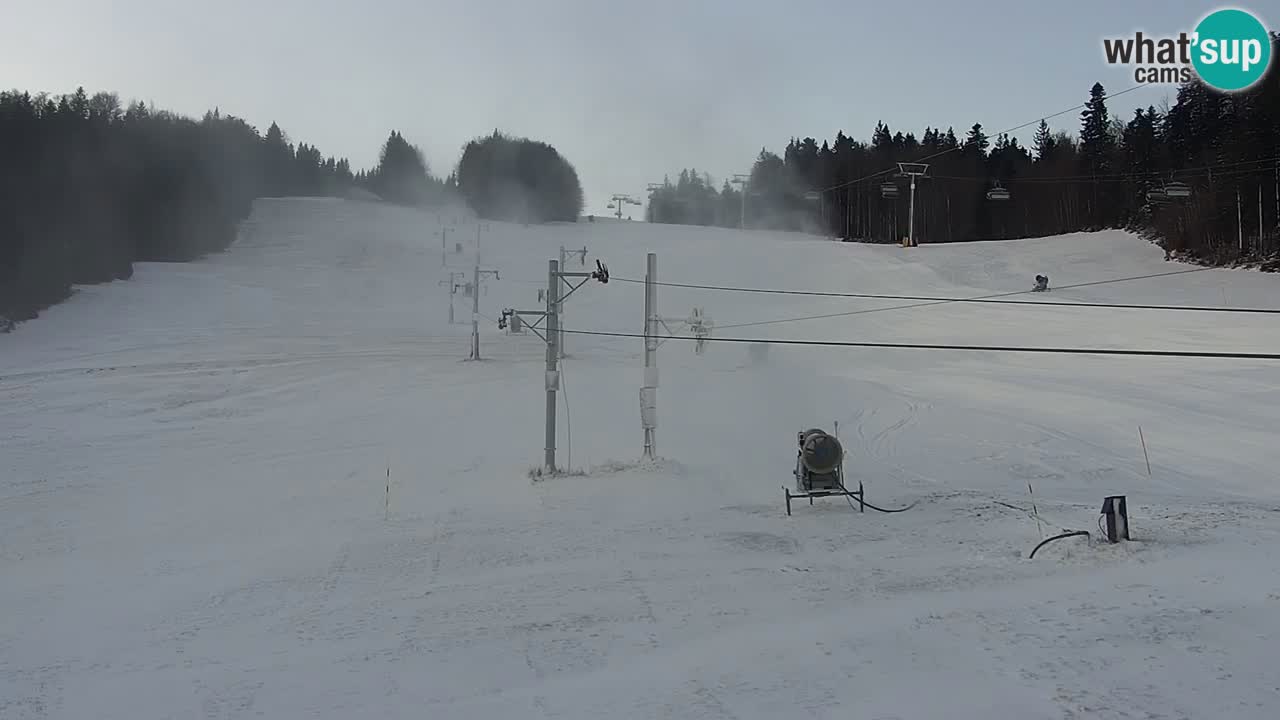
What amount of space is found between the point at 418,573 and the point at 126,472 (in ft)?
42.9

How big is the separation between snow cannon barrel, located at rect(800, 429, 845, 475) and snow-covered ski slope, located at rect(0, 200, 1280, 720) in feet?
2.90

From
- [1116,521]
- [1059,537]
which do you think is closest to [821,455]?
[1059,537]

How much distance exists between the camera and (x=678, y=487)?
18703mm

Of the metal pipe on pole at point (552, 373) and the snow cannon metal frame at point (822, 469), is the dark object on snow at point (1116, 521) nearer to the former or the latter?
the snow cannon metal frame at point (822, 469)

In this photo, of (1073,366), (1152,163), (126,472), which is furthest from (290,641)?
(1152,163)

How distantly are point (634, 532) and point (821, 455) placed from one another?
4150 mm

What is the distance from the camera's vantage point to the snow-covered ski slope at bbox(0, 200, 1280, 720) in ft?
28.3

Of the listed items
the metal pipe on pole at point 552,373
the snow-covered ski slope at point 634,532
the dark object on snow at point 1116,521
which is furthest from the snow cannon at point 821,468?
the metal pipe on pole at point 552,373

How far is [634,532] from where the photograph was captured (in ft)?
48.3

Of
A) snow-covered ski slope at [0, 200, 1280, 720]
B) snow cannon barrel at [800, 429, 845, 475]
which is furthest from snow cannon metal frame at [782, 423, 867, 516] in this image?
snow-covered ski slope at [0, 200, 1280, 720]

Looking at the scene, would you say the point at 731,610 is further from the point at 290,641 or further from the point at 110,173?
the point at 110,173

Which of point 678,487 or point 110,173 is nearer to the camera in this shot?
point 678,487

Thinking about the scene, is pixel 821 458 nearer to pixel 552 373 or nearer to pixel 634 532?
pixel 634 532

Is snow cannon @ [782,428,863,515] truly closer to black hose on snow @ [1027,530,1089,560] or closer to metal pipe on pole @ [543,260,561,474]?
black hose on snow @ [1027,530,1089,560]
